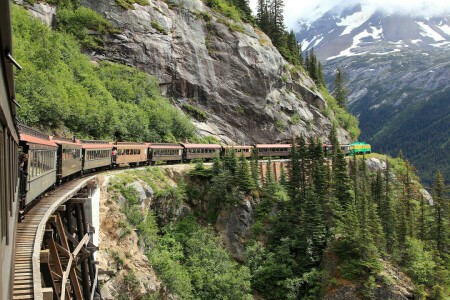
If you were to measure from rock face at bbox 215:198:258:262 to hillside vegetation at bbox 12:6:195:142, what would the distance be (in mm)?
17572

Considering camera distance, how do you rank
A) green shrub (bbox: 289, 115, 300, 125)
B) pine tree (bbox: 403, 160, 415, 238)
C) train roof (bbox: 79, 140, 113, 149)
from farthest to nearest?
green shrub (bbox: 289, 115, 300, 125) < pine tree (bbox: 403, 160, 415, 238) < train roof (bbox: 79, 140, 113, 149)

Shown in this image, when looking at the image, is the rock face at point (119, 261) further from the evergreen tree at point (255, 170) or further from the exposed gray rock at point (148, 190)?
the evergreen tree at point (255, 170)

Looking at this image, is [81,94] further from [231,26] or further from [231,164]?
[231,26]

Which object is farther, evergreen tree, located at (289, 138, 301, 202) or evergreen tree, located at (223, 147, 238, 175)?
evergreen tree, located at (289, 138, 301, 202)

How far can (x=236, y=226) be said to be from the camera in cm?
3788

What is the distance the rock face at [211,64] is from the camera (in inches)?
2314

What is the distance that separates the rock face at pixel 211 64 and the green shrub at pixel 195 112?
1021 mm

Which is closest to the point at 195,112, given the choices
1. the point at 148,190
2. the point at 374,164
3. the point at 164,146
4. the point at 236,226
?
the point at 164,146

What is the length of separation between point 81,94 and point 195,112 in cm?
A: 2305

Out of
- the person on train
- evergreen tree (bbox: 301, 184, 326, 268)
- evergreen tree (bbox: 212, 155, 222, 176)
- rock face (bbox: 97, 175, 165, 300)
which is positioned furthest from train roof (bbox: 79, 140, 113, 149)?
evergreen tree (bbox: 301, 184, 326, 268)

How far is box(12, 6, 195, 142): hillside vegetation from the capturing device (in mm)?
33875

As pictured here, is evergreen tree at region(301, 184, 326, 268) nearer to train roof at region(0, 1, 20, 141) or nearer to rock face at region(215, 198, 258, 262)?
rock face at region(215, 198, 258, 262)

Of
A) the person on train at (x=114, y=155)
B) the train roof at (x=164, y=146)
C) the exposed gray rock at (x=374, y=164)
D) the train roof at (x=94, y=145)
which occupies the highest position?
the train roof at (x=164, y=146)

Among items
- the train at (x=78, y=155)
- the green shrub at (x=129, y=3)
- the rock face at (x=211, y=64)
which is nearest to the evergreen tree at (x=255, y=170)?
the train at (x=78, y=155)
